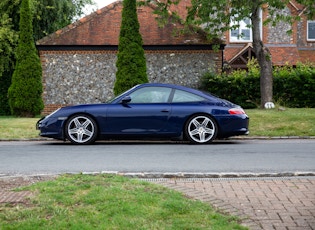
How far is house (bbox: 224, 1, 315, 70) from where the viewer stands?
1378 inches

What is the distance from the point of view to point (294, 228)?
5078 mm

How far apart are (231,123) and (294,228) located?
302 inches

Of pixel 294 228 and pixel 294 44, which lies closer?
pixel 294 228

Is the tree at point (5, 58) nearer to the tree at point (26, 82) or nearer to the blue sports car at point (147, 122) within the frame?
the tree at point (26, 82)

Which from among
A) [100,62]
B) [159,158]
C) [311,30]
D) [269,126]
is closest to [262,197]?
[159,158]

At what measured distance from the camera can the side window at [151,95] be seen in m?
13.1

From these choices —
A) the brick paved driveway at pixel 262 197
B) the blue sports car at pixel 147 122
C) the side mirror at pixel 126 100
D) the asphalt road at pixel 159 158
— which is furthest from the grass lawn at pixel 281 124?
the brick paved driveway at pixel 262 197

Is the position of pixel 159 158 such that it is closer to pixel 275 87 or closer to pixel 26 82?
pixel 26 82

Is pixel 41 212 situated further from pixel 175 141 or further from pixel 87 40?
pixel 87 40

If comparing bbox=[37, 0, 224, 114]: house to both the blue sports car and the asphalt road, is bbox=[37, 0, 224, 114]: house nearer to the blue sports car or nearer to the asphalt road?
the asphalt road

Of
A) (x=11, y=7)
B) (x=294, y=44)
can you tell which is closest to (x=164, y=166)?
(x=11, y=7)

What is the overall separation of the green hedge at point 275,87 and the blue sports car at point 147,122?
11.3 m

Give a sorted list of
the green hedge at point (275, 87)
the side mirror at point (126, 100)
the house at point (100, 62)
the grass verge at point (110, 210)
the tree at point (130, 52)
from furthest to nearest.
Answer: the house at point (100, 62), the green hedge at point (275, 87), the tree at point (130, 52), the side mirror at point (126, 100), the grass verge at point (110, 210)

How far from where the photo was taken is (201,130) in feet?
41.8
